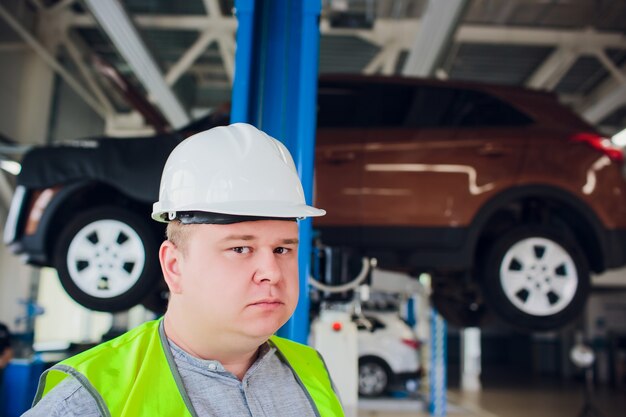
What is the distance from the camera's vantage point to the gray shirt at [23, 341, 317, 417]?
2.79ft

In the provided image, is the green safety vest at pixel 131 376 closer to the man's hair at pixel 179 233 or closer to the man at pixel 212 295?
the man at pixel 212 295

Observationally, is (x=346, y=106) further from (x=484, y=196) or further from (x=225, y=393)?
(x=225, y=393)

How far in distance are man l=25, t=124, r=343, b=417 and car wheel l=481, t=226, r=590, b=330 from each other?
2.98m

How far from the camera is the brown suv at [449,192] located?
3674 millimetres

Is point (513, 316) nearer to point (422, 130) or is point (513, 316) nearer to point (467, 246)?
point (467, 246)

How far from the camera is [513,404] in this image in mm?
9781

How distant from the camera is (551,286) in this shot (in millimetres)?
3719

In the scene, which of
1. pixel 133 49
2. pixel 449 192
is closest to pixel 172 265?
pixel 449 192

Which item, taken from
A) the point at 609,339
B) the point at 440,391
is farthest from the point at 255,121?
the point at 609,339

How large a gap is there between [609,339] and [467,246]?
1366 centimetres

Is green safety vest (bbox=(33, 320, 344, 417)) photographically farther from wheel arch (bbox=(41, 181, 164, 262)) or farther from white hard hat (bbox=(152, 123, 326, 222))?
wheel arch (bbox=(41, 181, 164, 262))

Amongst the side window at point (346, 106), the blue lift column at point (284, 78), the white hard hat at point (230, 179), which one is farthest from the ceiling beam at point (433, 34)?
the white hard hat at point (230, 179)

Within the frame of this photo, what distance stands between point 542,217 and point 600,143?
62 cm

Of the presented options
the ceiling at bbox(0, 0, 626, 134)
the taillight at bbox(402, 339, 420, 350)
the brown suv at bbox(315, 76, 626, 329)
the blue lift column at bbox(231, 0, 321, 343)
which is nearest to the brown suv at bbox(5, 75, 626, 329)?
the brown suv at bbox(315, 76, 626, 329)
